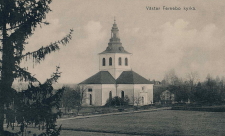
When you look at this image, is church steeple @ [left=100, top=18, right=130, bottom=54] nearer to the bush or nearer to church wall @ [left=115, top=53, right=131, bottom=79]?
church wall @ [left=115, top=53, right=131, bottom=79]

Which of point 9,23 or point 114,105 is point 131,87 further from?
point 9,23

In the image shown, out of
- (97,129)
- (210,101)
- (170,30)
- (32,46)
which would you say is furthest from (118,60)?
(32,46)

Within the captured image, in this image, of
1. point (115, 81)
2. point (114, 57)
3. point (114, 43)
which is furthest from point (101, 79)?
point (114, 43)

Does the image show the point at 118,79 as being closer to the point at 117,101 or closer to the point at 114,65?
the point at 114,65

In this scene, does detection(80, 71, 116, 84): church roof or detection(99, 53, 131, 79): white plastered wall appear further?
detection(99, 53, 131, 79): white plastered wall

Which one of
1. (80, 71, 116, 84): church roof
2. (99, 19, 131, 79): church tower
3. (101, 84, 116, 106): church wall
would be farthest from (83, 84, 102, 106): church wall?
(99, 19, 131, 79): church tower

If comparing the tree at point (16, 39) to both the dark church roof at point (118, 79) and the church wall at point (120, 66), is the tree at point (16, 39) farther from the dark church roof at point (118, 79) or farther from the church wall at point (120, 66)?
the church wall at point (120, 66)

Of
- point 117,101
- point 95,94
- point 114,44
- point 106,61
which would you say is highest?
point 114,44

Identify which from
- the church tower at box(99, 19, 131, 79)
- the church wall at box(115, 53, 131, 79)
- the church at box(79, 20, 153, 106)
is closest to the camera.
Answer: the church at box(79, 20, 153, 106)
